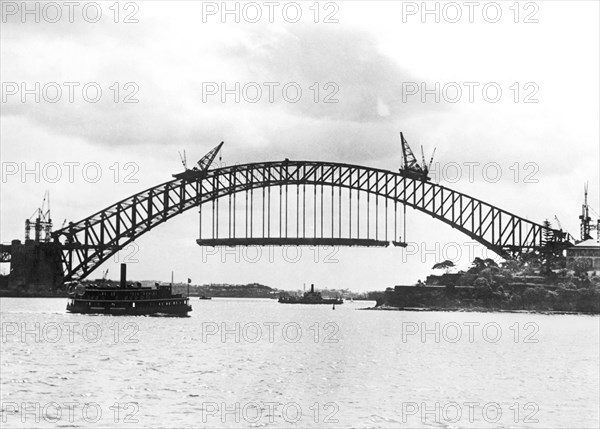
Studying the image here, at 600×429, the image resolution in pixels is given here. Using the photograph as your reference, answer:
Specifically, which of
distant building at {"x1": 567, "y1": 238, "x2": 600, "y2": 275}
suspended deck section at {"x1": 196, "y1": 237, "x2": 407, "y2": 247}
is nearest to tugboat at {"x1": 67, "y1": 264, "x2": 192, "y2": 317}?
suspended deck section at {"x1": 196, "y1": 237, "x2": 407, "y2": 247}

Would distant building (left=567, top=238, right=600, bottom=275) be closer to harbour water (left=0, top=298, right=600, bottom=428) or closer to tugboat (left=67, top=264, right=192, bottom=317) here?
tugboat (left=67, top=264, right=192, bottom=317)

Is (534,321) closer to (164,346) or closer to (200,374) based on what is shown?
(164,346)

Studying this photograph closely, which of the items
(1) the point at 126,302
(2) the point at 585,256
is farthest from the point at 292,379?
(2) the point at 585,256

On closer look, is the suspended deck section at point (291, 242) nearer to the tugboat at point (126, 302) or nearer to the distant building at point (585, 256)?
the tugboat at point (126, 302)

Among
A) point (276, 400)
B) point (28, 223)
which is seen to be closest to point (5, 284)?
point (28, 223)

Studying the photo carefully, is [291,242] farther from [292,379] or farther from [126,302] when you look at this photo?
[292,379]
